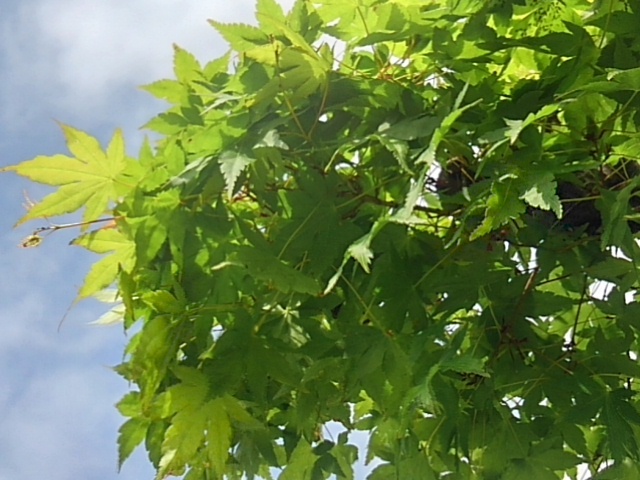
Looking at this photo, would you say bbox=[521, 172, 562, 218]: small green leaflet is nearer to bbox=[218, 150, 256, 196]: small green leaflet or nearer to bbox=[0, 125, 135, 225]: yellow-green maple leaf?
bbox=[218, 150, 256, 196]: small green leaflet

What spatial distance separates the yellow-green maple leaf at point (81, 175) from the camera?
55 centimetres

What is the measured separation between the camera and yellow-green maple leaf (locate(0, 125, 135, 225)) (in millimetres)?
551

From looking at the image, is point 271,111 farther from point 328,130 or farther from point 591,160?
point 591,160

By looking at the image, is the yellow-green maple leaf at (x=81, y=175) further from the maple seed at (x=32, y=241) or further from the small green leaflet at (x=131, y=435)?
the small green leaflet at (x=131, y=435)

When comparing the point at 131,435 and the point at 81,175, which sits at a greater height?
the point at 81,175

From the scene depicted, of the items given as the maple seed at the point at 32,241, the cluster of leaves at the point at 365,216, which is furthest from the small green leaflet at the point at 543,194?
the maple seed at the point at 32,241

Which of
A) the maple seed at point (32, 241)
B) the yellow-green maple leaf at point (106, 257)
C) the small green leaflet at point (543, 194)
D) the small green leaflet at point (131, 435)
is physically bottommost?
the small green leaflet at point (131, 435)

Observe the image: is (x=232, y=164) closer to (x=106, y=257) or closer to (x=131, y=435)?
(x=106, y=257)

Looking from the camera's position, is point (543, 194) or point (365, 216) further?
point (365, 216)

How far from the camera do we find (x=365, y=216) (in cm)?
56

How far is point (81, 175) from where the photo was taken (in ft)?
1.83

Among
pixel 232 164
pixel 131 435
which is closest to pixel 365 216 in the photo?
pixel 232 164

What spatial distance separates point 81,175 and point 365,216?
0.21 metres

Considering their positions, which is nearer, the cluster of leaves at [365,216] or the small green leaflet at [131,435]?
the cluster of leaves at [365,216]
